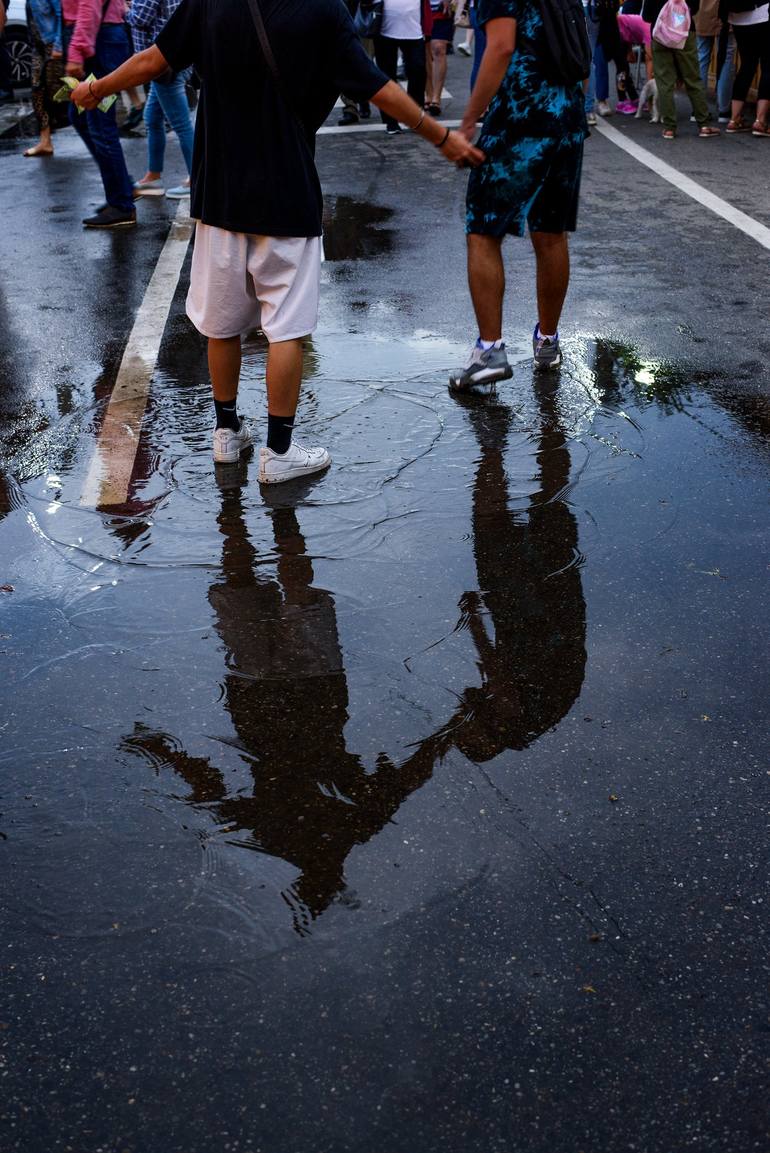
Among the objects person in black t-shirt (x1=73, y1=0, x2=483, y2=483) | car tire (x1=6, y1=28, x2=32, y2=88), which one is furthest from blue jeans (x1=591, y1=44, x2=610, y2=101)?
person in black t-shirt (x1=73, y1=0, x2=483, y2=483)

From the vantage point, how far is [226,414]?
4.79 meters

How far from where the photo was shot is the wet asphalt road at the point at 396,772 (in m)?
2.18

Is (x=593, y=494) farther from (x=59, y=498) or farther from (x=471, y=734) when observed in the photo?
(x=59, y=498)

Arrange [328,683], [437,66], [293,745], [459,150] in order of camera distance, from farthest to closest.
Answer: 1. [437,66]
2. [459,150]
3. [328,683]
4. [293,745]

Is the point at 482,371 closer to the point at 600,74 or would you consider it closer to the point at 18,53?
the point at 600,74

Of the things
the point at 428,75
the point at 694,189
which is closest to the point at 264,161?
the point at 694,189

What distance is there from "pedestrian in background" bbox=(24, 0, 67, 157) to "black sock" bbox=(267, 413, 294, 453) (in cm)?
717

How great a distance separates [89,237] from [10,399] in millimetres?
3578

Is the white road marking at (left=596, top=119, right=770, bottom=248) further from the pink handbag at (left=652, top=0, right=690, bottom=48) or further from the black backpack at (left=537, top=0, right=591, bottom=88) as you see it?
the black backpack at (left=537, top=0, right=591, bottom=88)

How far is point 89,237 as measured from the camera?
8852 millimetres

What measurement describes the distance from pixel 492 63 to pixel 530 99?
0.29 metres

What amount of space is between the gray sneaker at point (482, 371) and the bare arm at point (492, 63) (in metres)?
0.95

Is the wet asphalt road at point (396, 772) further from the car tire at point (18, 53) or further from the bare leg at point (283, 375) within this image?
the car tire at point (18, 53)

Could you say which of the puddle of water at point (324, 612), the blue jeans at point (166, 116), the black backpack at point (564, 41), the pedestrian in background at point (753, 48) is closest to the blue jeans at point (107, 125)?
the blue jeans at point (166, 116)
